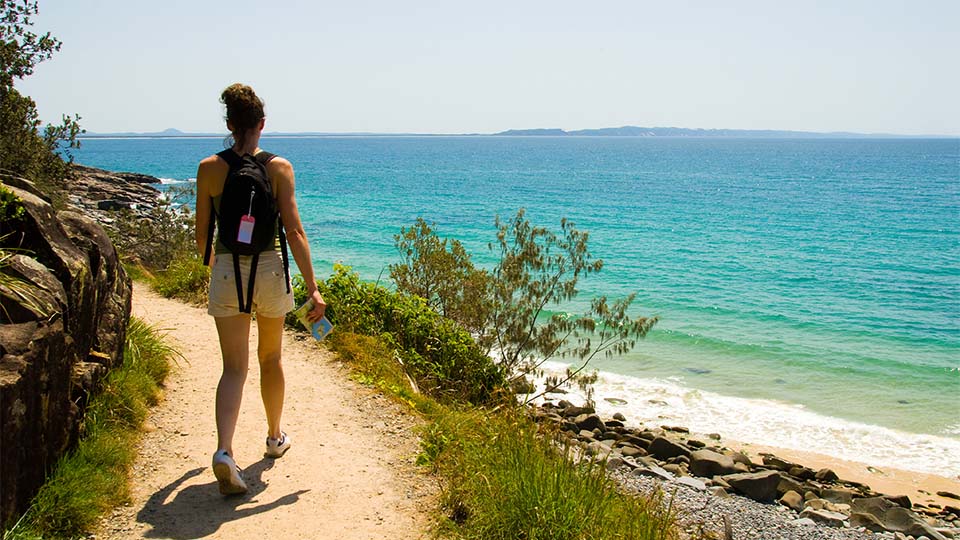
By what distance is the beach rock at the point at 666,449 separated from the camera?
42.0 feet

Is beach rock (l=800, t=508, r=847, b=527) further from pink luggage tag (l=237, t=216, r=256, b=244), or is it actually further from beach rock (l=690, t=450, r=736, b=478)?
pink luggage tag (l=237, t=216, r=256, b=244)

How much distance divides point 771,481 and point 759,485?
0.65 feet

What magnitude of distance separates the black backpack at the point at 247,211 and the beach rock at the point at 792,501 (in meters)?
8.58

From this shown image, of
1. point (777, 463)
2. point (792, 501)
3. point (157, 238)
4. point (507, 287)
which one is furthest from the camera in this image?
point (157, 238)

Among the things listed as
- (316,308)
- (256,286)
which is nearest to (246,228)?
(256,286)

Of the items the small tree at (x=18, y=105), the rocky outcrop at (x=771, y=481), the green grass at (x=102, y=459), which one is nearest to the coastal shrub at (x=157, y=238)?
the small tree at (x=18, y=105)

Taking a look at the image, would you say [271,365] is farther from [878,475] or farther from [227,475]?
[878,475]

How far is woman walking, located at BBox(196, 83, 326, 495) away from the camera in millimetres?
4859

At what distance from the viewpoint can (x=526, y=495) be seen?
16.4ft

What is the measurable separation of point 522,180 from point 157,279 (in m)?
74.0

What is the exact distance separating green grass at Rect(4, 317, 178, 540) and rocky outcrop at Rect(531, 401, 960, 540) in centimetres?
468

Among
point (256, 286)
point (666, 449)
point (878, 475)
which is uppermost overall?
point (256, 286)

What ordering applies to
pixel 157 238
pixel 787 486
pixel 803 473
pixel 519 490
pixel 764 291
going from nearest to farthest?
1. pixel 519 490
2. pixel 787 486
3. pixel 803 473
4. pixel 157 238
5. pixel 764 291

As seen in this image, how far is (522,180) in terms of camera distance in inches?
3349
